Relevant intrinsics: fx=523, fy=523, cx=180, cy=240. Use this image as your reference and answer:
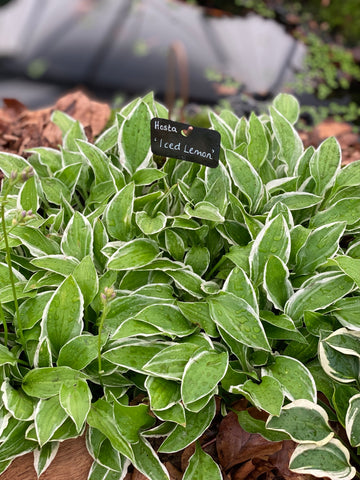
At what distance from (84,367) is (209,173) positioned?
66 cm

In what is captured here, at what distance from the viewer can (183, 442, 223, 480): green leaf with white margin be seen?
3.88 feet

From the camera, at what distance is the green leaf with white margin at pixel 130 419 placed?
1.15 meters

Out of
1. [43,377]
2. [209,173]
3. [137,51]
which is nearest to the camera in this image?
[43,377]

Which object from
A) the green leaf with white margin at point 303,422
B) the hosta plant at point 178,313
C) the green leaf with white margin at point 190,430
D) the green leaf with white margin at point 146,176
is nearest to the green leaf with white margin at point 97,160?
the hosta plant at point 178,313

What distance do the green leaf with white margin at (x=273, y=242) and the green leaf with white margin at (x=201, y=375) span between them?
9.8 inches

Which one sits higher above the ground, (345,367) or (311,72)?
(345,367)

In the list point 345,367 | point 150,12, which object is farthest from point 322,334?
point 150,12

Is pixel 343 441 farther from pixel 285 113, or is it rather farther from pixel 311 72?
pixel 311 72

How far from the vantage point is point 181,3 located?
4.54 m

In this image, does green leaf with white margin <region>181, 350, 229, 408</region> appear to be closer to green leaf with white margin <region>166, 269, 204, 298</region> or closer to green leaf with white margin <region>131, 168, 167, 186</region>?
green leaf with white margin <region>166, 269, 204, 298</region>

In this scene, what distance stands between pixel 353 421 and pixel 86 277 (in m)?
0.70

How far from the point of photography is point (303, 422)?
3.79ft

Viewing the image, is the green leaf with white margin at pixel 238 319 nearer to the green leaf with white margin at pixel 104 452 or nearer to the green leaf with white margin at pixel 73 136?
the green leaf with white margin at pixel 104 452

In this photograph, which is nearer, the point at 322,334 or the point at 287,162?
the point at 322,334
